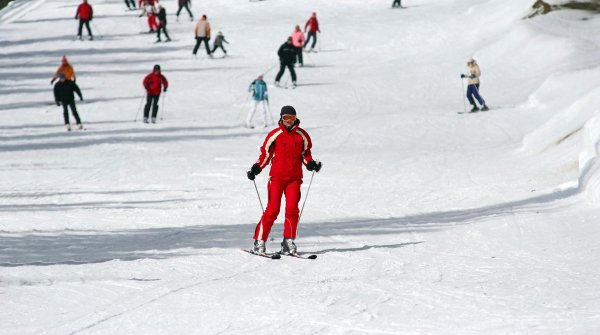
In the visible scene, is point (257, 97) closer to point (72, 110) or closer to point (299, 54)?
point (72, 110)

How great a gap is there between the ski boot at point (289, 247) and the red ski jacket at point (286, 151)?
63cm

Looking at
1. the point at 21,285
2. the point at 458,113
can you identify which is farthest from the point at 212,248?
the point at 458,113

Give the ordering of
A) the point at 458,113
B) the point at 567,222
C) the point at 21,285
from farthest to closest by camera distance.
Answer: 1. the point at 458,113
2. the point at 567,222
3. the point at 21,285

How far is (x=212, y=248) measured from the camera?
1130 centimetres

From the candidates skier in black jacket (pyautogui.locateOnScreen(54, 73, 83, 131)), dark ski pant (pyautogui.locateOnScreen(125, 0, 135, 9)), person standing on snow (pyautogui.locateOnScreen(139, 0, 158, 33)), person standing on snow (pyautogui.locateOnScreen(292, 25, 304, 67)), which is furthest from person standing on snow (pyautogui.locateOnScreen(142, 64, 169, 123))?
dark ski pant (pyautogui.locateOnScreen(125, 0, 135, 9))

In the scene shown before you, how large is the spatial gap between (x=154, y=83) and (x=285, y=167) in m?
15.2

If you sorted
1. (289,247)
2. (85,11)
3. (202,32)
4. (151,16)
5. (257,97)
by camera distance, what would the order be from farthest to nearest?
(151,16), (85,11), (202,32), (257,97), (289,247)

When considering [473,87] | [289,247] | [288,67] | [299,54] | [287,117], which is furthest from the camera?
[299,54]

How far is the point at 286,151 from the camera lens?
1063 cm

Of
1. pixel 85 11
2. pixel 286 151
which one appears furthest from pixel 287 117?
pixel 85 11

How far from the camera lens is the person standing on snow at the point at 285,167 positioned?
1062 centimetres

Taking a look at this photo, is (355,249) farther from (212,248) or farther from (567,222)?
(567,222)

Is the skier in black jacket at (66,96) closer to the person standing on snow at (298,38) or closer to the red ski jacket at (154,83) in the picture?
the red ski jacket at (154,83)

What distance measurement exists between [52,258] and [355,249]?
304 cm
